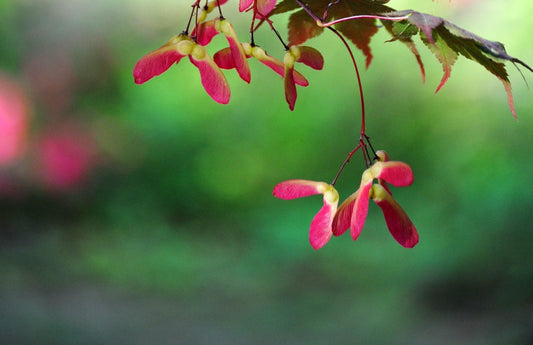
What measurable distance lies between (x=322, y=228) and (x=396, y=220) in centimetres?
4

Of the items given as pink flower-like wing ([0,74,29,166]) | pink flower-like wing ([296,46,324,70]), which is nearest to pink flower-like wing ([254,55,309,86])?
pink flower-like wing ([296,46,324,70])

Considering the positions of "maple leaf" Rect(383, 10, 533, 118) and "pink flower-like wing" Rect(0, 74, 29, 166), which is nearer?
"maple leaf" Rect(383, 10, 533, 118)

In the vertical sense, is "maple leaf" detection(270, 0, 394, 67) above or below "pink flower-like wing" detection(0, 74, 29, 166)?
below

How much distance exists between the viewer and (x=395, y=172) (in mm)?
296

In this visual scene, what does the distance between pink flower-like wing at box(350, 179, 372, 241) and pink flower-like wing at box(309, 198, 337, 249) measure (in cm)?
2

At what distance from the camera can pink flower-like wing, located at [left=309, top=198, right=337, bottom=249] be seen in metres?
0.31

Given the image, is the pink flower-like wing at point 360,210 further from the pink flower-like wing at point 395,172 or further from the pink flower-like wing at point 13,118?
the pink flower-like wing at point 13,118

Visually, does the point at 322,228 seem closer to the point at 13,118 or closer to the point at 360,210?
the point at 360,210

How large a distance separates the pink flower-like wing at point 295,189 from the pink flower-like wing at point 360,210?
0.03m

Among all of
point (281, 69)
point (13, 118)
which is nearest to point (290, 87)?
point (281, 69)

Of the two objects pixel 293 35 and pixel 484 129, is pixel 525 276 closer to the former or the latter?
pixel 484 129

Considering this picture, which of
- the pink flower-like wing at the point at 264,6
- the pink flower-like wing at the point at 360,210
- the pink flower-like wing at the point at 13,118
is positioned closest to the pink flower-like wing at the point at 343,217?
the pink flower-like wing at the point at 360,210

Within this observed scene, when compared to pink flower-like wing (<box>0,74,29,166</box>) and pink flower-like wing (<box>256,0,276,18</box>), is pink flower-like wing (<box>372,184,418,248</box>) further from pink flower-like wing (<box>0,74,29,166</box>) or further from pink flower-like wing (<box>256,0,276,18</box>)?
pink flower-like wing (<box>0,74,29,166</box>)

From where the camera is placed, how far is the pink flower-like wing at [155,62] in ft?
1.09
